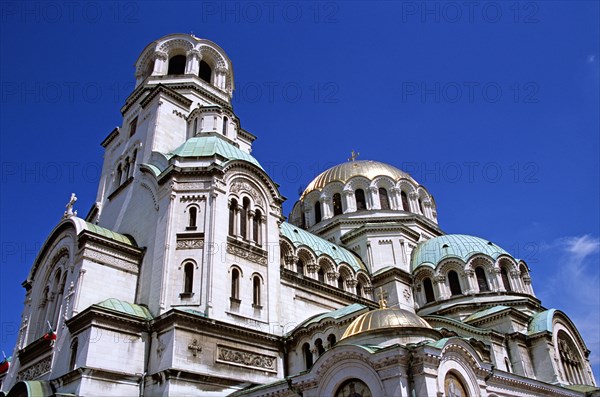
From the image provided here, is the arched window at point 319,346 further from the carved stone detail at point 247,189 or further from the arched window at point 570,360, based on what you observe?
the arched window at point 570,360

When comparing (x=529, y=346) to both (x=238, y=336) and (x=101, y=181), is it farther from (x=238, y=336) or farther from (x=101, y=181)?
(x=101, y=181)

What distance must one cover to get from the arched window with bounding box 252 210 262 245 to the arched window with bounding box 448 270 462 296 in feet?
50.3

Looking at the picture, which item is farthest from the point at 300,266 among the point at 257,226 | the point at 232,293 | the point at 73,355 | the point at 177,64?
the point at 177,64

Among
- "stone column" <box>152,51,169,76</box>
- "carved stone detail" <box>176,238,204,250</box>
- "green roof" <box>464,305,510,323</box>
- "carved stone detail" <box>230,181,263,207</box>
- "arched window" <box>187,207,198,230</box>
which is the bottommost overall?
"green roof" <box>464,305,510,323</box>

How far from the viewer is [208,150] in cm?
2714

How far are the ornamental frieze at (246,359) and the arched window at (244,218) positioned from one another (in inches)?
231

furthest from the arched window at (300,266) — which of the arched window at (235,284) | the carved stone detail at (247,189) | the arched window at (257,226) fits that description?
the arched window at (235,284)

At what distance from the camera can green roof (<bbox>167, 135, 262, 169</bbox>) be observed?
88.5 feet

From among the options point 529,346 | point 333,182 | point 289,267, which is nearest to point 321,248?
point 289,267

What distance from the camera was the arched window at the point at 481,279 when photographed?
34509 mm

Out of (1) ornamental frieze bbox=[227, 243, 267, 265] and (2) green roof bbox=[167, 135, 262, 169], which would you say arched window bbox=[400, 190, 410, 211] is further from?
(1) ornamental frieze bbox=[227, 243, 267, 265]

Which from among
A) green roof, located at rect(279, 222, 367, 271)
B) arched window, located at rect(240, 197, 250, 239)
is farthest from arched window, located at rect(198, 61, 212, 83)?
arched window, located at rect(240, 197, 250, 239)

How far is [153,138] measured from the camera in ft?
95.7

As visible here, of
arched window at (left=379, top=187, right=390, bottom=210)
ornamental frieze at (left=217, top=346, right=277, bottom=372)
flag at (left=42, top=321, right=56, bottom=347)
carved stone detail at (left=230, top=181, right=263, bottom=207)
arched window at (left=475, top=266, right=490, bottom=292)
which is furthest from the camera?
arched window at (left=379, top=187, right=390, bottom=210)
